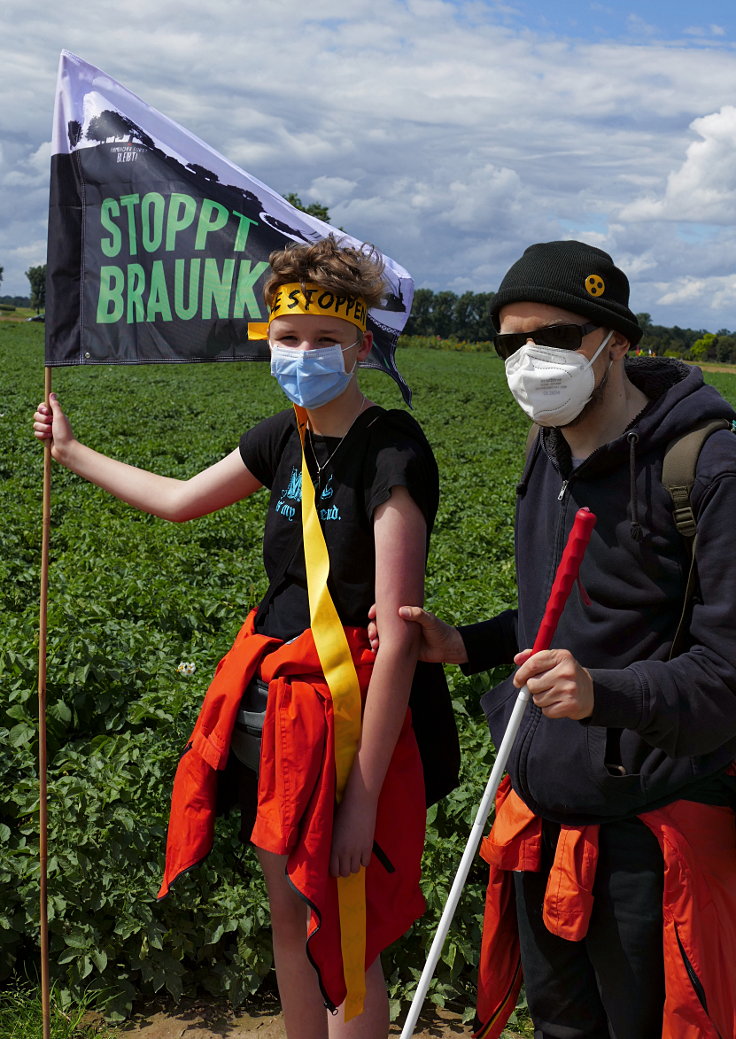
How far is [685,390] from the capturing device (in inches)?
84.0

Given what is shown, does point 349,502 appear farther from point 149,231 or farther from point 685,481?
point 149,231

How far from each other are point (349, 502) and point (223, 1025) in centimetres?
219

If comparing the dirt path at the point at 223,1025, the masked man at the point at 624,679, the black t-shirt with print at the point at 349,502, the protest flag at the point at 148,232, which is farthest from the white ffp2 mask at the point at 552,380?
the dirt path at the point at 223,1025

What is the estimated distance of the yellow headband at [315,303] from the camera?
8.36 feet

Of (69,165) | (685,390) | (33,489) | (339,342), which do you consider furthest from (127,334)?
(33,489)

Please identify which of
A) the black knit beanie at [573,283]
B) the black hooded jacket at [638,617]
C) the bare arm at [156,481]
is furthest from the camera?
the bare arm at [156,481]

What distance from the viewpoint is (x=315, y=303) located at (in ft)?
8.38

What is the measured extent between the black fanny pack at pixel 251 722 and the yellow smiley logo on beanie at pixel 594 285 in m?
1.21

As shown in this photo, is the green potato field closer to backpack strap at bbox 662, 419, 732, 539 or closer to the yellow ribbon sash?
the yellow ribbon sash

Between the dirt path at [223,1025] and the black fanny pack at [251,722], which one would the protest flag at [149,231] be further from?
the dirt path at [223,1025]

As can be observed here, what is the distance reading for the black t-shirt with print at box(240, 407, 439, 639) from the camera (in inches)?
97.2

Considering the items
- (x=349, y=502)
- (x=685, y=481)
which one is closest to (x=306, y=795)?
(x=349, y=502)

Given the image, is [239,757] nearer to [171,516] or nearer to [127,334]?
[171,516]

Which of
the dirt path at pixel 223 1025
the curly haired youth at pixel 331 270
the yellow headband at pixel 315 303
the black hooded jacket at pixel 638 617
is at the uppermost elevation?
the curly haired youth at pixel 331 270
